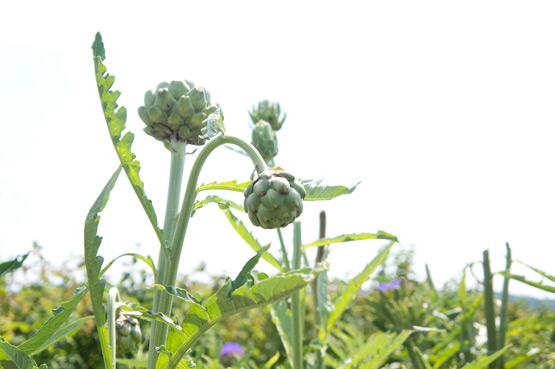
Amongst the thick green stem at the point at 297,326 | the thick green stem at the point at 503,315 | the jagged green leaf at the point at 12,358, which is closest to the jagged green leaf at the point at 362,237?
the thick green stem at the point at 297,326

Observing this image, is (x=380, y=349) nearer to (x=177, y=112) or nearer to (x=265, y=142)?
(x=265, y=142)

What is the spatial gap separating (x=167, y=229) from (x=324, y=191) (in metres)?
0.23

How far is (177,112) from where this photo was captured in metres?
0.73

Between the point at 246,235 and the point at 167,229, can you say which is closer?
the point at 167,229

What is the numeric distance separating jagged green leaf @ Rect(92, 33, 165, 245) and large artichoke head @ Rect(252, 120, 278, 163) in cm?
48

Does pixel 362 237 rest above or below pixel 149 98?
below

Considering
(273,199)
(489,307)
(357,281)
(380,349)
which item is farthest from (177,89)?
(489,307)

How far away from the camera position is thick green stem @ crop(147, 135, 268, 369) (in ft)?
2.10

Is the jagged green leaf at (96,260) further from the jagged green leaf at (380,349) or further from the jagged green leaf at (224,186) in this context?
the jagged green leaf at (380,349)

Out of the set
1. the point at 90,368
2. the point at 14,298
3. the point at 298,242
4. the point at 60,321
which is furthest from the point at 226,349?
the point at 60,321

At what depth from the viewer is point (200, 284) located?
2750 mm

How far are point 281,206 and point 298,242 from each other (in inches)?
22.0

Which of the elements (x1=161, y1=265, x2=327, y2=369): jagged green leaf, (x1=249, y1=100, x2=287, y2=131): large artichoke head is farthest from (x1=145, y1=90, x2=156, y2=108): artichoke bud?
(x1=249, y1=100, x2=287, y2=131): large artichoke head

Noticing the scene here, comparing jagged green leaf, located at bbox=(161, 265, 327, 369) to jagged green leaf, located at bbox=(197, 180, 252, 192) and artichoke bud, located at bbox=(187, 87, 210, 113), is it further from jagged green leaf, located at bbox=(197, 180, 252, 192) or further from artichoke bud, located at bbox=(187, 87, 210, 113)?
artichoke bud, located at bbox=(187, 87, 210, 113)
